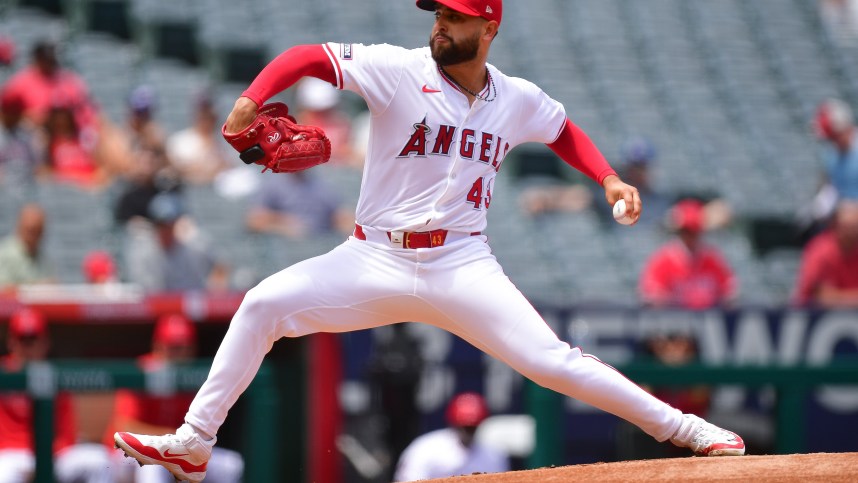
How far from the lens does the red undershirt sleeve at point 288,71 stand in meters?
3.49

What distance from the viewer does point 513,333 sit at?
3.76 m

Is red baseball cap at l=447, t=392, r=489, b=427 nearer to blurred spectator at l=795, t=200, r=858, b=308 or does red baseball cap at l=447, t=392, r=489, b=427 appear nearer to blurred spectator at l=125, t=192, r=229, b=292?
blurred spectator at l=125, t=192, r=229, b=292

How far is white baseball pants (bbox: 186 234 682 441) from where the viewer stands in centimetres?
372

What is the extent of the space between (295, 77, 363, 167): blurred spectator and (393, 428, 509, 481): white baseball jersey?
287 centimetres

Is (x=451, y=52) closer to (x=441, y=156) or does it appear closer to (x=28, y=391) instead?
(x=441, y=156)

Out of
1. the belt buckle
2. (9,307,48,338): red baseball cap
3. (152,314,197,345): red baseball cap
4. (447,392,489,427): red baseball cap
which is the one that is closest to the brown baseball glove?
the belt buckle

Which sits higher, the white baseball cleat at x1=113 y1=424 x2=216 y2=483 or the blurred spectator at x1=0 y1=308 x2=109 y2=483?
the white baseball cleat at x1=113 y1=424 x2=216 y2=483

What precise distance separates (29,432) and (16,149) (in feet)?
9.02

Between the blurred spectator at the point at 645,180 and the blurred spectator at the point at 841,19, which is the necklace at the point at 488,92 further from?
the blurred spectator at the point at 841,19

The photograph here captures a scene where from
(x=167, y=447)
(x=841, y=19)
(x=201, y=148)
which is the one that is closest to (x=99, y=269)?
(x=201, y=148)

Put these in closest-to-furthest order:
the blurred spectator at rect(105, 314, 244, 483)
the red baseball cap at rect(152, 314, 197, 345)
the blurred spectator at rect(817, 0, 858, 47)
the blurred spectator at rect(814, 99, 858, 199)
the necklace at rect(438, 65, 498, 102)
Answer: the necklace at rect(438, 65, 498, 102) < the blurred spectator at rect(105, 314, 244, 483) < the red baseball cap at rect(152, 314, 197, 345) < the blurred spectator at rect(814, 99, 858, 199) < the blurred spectator at rect(817, 0, 858, 47)

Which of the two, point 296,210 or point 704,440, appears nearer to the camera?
point 704,440

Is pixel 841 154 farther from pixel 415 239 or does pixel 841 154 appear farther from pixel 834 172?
pixel 415 239

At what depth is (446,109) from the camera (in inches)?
149
